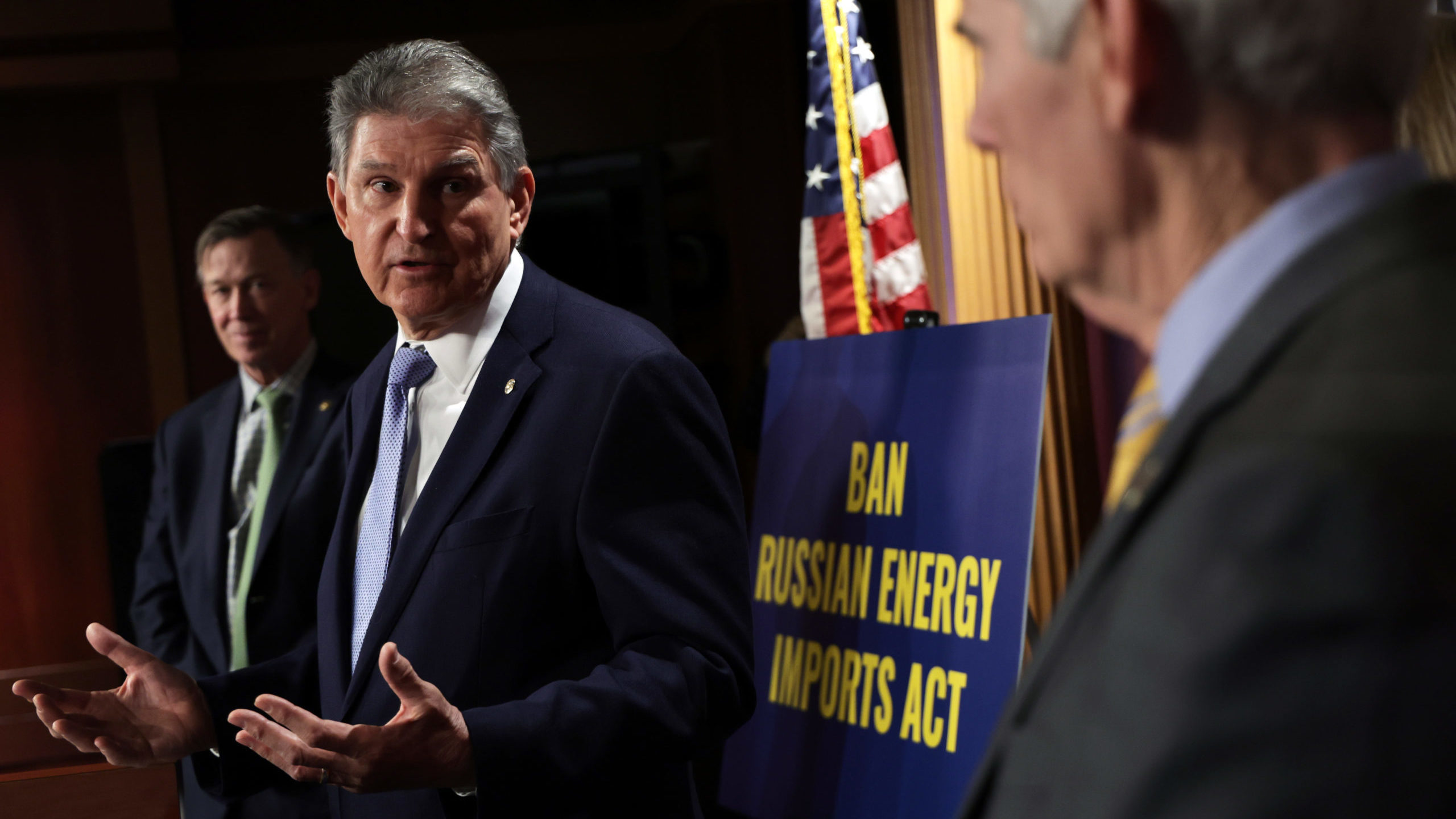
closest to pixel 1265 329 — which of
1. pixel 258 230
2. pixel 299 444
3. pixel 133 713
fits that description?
pixel 133 713

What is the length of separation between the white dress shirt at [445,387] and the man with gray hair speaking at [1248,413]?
1.13 metres

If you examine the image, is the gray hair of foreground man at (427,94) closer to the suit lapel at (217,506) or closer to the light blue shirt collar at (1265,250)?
the light blue shirt collar at (1265,250)

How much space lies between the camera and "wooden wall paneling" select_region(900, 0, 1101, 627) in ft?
8.98

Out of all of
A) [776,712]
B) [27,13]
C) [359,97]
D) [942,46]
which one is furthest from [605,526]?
[27,13]

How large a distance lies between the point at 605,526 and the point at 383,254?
0.54 meters

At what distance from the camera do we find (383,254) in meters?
1.70

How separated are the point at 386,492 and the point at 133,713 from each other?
1.45 ft

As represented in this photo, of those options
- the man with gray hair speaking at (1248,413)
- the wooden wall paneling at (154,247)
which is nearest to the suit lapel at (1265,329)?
the man with gray hair speaking at (1248,413)

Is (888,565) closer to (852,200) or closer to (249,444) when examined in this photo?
(852,200)

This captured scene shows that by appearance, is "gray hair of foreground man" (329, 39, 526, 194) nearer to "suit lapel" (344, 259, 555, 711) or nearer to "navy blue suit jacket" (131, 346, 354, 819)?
"suit lapel" (344, 259, 555, 711)

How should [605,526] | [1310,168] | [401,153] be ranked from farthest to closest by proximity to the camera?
[401,153], [605,526], [1310,168]

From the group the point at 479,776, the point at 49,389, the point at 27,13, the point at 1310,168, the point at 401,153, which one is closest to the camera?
the point at 1310,168

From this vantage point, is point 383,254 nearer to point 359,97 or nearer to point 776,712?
point 359,97

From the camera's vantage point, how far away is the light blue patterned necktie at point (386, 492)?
5.38ft
